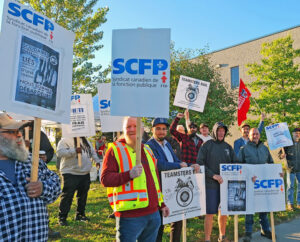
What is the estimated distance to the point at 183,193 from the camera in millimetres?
4191

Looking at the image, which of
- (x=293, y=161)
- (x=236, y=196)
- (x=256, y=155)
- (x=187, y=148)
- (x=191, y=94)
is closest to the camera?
(x=236, y=196)

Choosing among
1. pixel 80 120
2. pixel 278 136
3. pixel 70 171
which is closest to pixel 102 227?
pixel 70 171

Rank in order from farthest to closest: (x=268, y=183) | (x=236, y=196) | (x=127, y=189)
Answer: (x=268, y=183) < (x=236, y=196) < (x=127, y=189)

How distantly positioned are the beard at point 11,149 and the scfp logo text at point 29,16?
3.29ft

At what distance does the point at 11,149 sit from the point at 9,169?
0.16 metres

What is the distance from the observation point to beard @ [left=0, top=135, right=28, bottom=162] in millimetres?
2238

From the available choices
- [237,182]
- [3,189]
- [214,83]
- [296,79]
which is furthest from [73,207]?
[296,79]

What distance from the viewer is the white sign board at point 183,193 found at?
400 centimetres

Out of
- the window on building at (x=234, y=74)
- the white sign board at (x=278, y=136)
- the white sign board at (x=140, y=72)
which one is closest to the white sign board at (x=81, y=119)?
the white sign board at (x=140, y=72)

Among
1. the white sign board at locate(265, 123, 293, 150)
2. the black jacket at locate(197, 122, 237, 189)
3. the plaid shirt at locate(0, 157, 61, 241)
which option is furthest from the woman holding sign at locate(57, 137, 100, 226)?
the white sign board at locate(265, 123, 293, 150)

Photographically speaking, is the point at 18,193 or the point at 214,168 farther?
the point at 214,168

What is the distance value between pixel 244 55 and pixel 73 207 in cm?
2387

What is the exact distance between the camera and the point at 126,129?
306 centimetres

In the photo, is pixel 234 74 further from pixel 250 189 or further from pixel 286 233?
pixel 250 189
